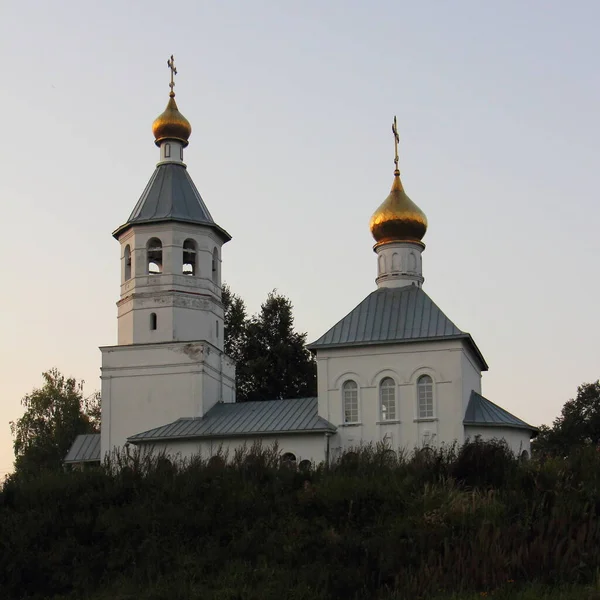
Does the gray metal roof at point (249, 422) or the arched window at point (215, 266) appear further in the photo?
the arched window at point (215, 266)

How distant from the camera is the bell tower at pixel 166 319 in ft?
91.2

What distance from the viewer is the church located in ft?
86.0

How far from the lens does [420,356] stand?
87.0ft

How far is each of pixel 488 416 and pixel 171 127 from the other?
11.3 m

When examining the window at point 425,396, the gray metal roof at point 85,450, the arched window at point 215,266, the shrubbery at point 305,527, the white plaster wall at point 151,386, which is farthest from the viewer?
the gray metal roof at point 85,450

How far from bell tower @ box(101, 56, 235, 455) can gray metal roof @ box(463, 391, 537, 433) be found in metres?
6.46

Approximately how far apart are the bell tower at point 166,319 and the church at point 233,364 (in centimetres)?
3

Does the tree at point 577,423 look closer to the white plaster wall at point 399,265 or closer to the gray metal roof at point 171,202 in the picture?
the white plaster wall at point 399,265

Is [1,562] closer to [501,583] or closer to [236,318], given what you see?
[501,583]

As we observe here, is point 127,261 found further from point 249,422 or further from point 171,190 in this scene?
point 249,422

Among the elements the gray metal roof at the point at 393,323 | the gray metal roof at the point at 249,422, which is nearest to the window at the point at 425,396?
the gray metal roof at the point at 393,323

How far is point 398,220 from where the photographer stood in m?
29.4

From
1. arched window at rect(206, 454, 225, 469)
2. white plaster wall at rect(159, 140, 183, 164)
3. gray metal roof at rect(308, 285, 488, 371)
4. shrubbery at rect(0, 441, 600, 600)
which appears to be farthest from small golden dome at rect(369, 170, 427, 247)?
arched window at rect(206, 454, 225, 469)

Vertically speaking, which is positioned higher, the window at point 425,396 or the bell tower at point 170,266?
the bell tower at point 170,266
